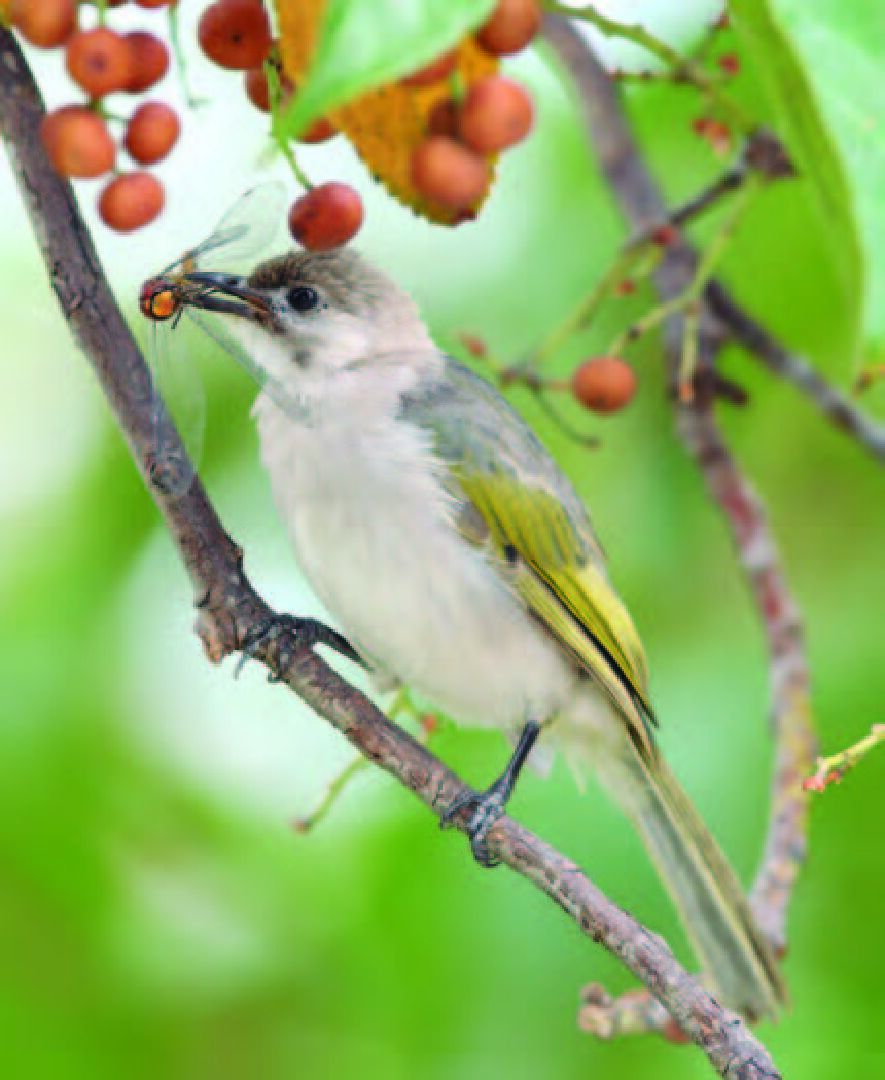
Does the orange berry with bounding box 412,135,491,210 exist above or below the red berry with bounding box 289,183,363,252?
above

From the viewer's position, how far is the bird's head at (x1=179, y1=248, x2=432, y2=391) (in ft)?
11.9

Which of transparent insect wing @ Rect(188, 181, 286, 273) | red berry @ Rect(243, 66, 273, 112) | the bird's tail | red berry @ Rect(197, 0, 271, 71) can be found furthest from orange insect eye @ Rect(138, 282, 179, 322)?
the bird's tail

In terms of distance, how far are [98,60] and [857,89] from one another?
3.10ft

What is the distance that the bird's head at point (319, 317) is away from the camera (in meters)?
3.62

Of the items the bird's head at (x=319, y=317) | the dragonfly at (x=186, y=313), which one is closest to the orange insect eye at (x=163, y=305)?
the dragonfly at (x=186, y=313)

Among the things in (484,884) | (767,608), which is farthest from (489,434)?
(484,884)

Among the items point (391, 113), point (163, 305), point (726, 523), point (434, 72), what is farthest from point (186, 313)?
point (726, 523)

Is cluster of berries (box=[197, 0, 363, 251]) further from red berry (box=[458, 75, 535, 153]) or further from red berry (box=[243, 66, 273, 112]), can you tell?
red berry (box=[458, 75, 535, 153])

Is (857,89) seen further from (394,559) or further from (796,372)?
(796,372)

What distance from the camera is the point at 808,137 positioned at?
→ 128cm

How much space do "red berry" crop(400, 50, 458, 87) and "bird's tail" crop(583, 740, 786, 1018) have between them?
2.33 meters

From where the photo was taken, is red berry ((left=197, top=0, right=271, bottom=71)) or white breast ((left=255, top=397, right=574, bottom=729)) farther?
white breast ((left=255, top=397, right=574, bottom=729))

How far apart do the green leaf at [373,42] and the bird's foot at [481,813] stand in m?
1.67

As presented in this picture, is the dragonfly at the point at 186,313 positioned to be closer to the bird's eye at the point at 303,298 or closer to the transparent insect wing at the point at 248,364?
the transparent insect wing at the point at 248,364
